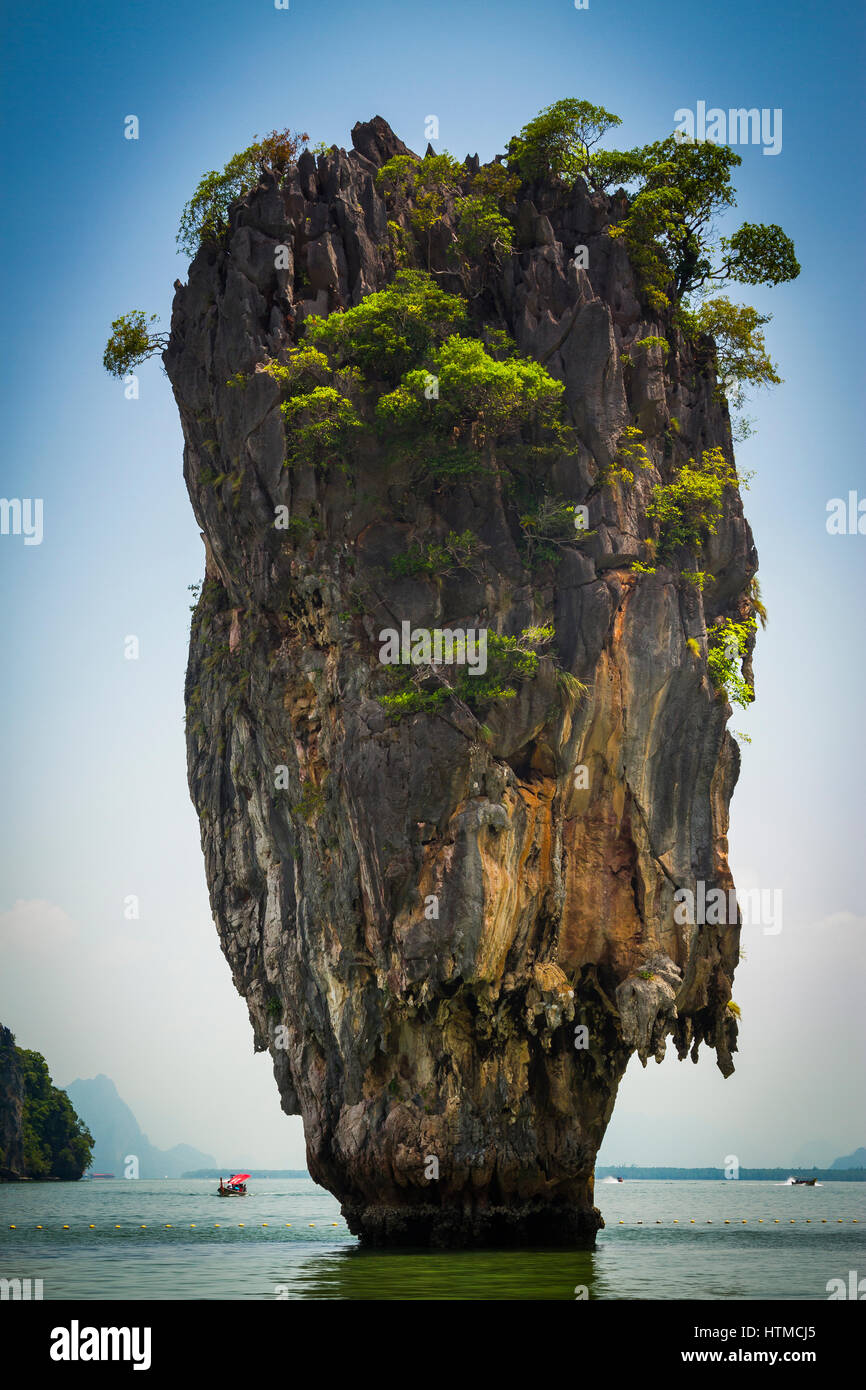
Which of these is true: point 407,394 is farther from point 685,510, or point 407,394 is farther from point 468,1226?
point 468,1226

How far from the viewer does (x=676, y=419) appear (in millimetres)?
30109

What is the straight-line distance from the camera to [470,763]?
2567cm

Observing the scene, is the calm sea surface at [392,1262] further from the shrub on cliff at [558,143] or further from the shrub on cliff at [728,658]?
the shrub on cliff at [558,143]

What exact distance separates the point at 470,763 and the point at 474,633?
2.88 metres

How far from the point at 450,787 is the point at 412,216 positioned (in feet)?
47.5

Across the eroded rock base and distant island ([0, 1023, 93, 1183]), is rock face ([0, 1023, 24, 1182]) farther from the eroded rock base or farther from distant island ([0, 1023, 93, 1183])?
the eroded rock base

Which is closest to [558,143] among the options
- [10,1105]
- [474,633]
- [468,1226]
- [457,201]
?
[457,201]

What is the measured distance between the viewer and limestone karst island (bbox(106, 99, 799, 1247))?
1032 inches

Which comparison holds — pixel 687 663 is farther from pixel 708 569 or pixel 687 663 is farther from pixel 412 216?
pixel 412 216

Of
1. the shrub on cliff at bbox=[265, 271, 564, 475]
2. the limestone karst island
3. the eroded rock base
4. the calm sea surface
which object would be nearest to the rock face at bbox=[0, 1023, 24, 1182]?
the calm sea surface

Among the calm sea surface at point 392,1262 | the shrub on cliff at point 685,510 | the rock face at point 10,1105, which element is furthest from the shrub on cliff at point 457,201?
the rock face at point 10,1105

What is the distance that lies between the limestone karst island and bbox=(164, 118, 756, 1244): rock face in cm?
8
